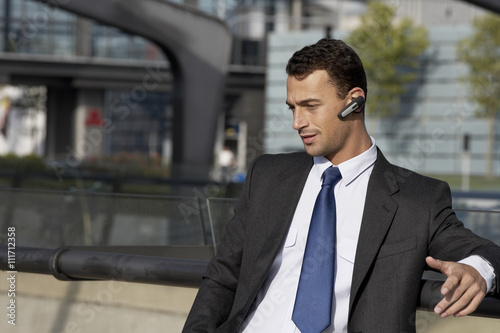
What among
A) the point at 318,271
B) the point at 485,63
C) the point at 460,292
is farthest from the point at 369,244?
the point at 485,63

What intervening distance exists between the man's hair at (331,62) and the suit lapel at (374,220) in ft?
1.07

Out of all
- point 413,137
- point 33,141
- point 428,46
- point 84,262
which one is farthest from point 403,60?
point 33,141

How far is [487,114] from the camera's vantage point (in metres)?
33.0

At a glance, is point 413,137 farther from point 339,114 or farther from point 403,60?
point 339,114

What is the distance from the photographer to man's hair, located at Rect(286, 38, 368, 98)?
8.67 feet

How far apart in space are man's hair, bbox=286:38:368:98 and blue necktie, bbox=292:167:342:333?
0.35 meters

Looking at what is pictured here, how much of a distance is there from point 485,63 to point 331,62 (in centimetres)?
3213

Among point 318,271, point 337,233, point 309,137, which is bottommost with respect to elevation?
point 318,271

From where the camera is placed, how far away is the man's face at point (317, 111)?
2658 millimetres

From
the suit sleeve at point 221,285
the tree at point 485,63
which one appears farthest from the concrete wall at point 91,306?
the tree at point 485,63

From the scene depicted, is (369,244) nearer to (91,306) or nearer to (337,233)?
(337,233)

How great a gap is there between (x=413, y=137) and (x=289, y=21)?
50.6 feet

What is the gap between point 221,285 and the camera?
276 centimetres

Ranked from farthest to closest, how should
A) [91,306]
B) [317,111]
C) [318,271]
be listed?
[91,306], [317,111], [318,271]
